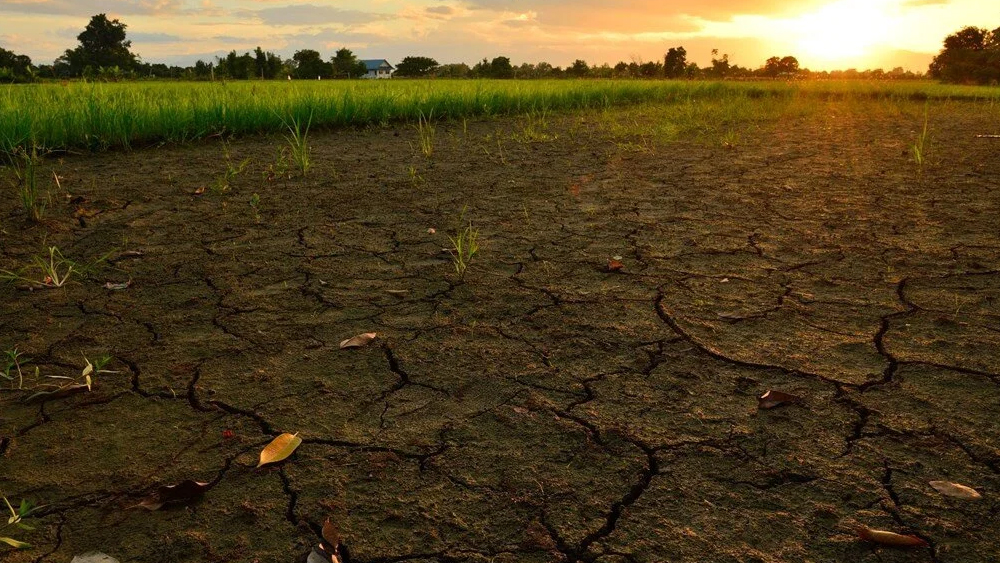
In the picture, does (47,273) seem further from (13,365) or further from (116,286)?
(13,365)

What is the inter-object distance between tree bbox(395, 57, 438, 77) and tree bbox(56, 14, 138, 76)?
2343 centimetres

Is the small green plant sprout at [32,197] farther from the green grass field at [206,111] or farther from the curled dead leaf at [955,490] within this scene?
the curled dead leaf at [955,490]

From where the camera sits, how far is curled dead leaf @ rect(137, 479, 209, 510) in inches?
53.2

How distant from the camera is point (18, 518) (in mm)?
1274

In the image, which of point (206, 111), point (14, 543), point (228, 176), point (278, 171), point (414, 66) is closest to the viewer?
point (14, 543)

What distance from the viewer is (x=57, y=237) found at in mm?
3078

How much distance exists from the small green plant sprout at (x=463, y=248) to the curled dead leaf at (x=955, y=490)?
5.39ft

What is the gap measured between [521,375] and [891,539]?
0.94 m

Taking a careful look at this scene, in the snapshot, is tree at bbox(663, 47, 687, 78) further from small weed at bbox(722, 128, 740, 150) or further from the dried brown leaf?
the dried brown leaf

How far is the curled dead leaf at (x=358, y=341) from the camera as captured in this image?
2.04m

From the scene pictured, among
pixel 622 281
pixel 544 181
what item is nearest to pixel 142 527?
pixel 622 281

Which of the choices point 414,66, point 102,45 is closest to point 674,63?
point 414,66

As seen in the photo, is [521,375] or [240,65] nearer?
[521,375]

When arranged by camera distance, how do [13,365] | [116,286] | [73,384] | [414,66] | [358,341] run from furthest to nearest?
[414,66] → [116,286] → [358,341] → [13,365] → [73,384]
